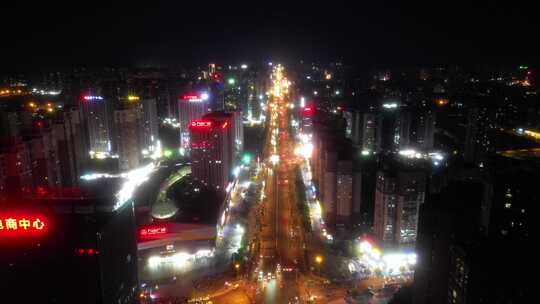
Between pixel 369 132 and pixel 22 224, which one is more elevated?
pixel 22 224

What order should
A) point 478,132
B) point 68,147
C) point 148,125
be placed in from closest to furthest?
point 68,147 < point 478,132 < point 148,125

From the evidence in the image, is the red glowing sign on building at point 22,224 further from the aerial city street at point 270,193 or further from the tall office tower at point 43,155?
the tall office tower at point 43,155

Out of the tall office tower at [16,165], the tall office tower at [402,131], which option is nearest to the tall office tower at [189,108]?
the tall office tower at [402,131]

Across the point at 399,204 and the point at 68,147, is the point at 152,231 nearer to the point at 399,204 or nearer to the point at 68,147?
the point at 68,147

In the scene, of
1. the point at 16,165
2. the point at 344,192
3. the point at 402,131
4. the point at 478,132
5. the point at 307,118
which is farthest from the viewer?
the point at 307,118

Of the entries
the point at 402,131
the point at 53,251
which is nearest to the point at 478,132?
the point at 402,131

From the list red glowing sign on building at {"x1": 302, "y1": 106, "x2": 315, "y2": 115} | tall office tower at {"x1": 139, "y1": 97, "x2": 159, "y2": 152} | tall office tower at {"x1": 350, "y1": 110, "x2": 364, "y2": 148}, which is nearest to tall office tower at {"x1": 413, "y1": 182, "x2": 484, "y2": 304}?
tall office tower at {"x1": 350, "y1": 110, "x2": 364, "y2": 148}
